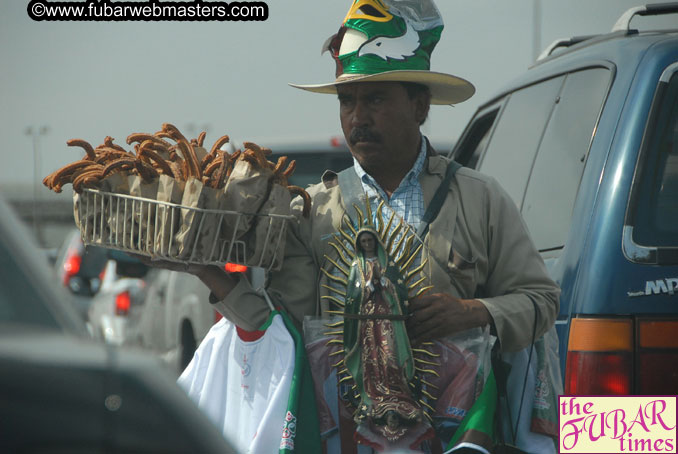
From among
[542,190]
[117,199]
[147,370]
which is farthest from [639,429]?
[147,370]

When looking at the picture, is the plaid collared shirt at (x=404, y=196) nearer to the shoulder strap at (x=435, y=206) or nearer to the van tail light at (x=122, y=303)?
the shoulder strap at (x=435, y=206)

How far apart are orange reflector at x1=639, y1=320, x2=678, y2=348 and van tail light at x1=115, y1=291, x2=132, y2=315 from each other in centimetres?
554

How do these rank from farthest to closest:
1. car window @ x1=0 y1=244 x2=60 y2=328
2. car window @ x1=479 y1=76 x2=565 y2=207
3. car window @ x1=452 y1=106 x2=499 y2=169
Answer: car window @ x1=452 y1=106 x2=499 y2=169 → car window @ x1=479 y1=76 x2=565 y2=207 → car window @ x1=0 y1=244 x2=60 y2=328

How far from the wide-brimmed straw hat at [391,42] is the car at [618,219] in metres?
0.62

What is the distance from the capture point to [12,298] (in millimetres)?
1408

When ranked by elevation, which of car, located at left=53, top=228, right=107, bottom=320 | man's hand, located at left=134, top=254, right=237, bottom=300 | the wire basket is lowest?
car, located at left=53, top=228, right=107, bottom=320

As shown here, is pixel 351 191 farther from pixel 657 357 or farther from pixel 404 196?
pixel 657 357

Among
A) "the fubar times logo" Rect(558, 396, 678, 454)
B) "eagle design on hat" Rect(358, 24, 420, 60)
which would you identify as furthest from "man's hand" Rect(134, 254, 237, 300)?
"the fubar times logo" Rect(558, 396, 678, 454)

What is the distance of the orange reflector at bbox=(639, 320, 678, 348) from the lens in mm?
3078

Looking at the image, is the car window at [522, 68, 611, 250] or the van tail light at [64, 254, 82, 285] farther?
the van tail light at [64, 254, 82, 285]

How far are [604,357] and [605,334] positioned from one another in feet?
0.22

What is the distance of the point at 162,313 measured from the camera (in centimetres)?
880

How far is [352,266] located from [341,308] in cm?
13

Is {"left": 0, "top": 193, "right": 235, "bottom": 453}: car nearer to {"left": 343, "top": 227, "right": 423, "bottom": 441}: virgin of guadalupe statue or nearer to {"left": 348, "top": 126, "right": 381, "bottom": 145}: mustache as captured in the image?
{"left": 343, "top": 227, "right": 423, "bottom": 441}: virgin of guadalupe statue
